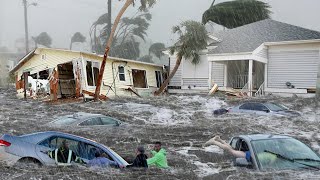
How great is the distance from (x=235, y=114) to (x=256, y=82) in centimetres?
1214

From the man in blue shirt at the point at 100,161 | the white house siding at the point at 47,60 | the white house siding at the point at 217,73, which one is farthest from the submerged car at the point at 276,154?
the white house siding at the point at 217,73

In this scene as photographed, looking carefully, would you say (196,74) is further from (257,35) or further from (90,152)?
(90,152)

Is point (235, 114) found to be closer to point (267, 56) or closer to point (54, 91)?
point (267, 56)

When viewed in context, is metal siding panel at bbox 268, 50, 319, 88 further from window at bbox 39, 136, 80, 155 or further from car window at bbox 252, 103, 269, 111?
window at bbox 39, 136, 80, 155

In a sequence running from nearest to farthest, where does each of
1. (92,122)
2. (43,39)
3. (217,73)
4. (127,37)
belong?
(92,122) → (217,73) → (127,37) → (43,39)

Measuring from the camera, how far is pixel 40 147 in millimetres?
8484

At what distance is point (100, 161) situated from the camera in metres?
8.58

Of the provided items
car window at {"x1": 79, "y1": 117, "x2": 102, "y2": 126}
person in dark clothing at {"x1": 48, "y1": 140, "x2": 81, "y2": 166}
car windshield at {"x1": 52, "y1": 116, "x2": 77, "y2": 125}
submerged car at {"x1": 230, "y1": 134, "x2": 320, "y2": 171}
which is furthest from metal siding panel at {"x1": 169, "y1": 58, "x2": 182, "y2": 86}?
person in dark clothing at {"x1": 48, "y1": 140, "x2": 81, "y2": 166}

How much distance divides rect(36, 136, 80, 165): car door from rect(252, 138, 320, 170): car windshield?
357 centimetres

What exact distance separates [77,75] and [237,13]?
31213mm

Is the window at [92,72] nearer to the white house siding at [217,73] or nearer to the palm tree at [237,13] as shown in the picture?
the white house siding at [217,73]

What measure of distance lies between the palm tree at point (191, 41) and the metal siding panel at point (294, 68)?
511 cm

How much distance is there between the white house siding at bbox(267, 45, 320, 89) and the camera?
27.4 m

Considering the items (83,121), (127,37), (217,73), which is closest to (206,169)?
(83,121)
